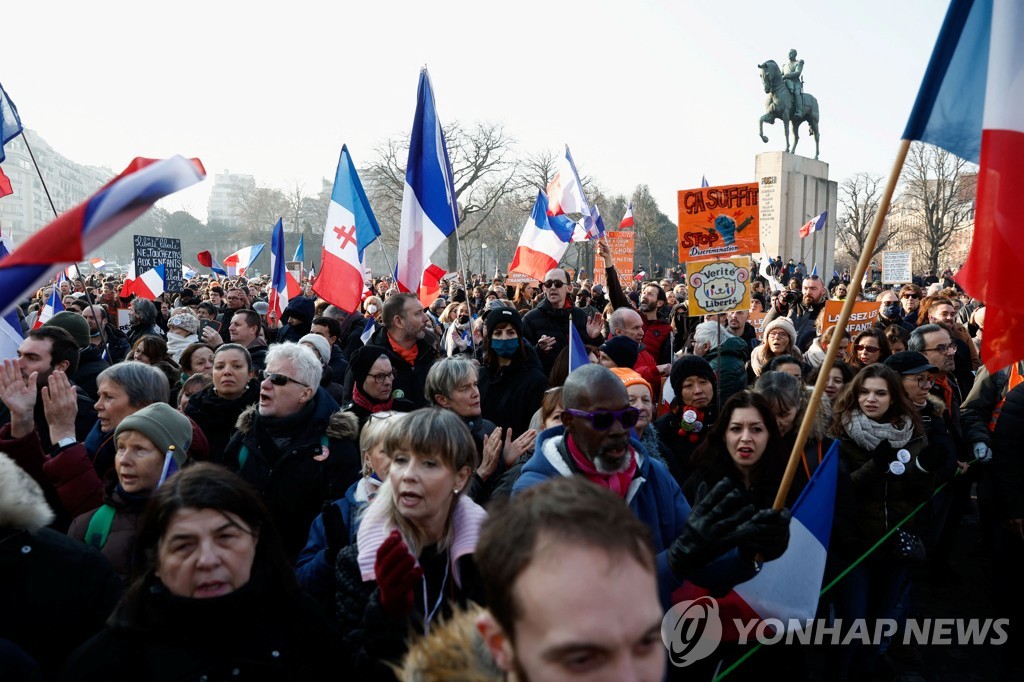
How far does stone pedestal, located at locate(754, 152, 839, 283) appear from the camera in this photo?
27.0 metres

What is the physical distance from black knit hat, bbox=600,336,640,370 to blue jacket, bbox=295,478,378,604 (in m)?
2.85

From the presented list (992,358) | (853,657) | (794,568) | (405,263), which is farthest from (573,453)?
(405,263)

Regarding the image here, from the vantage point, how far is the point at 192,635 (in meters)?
2.06

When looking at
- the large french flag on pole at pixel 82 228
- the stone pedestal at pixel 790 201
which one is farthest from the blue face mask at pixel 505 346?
the stone pedestal at pixel 790 201

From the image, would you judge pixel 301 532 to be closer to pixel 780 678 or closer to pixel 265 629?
pixel 265 629

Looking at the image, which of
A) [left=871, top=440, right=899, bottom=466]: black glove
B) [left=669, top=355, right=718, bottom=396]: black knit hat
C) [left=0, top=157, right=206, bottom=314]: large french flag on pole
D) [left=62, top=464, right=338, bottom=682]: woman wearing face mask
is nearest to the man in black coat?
[left=669, top=355, right=718, bottom=396]: black knit hat

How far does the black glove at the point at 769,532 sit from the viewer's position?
224 centimetres

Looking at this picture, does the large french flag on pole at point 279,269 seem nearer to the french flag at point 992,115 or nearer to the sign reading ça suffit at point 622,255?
the sign reading ça suffit at point 622,255

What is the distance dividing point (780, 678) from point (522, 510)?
2717 mm

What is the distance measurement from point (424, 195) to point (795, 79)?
25133 millimetres

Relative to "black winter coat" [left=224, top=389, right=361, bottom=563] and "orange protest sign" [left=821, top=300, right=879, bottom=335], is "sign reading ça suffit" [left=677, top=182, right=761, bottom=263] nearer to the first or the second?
"orange protest sign" [left=821, top=300, right=879, bottom=335]

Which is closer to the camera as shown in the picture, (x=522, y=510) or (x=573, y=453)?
(x=522, y=510)

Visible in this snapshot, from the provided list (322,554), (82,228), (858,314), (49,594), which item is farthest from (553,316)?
(82,228)

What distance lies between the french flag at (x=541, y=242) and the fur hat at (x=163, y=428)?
7.85 metres
